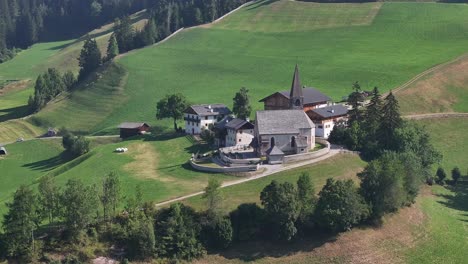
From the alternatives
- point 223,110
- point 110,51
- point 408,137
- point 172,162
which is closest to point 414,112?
point 408,137

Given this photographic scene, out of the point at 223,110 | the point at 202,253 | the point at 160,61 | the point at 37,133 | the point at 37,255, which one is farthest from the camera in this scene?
the point at 160,61

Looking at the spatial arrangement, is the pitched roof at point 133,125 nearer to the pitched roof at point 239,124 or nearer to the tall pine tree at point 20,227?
the pitched roof at point 239,124

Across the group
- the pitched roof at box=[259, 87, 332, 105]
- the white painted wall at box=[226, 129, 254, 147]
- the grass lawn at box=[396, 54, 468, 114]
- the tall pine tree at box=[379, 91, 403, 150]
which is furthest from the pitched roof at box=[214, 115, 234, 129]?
the grass lawn at box=[396, 54, 468, 114]

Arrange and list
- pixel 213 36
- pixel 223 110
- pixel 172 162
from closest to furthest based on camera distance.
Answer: pixel 172 162 < pixel 223 110 < pixel 213 36

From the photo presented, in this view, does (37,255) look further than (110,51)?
No

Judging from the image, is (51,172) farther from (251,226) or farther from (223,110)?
(251,226)

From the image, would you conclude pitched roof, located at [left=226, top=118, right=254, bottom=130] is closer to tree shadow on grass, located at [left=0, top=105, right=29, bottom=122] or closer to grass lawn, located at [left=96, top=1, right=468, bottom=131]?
grass lawn, located at [left=96, top=1, right=468, bottom=131]
